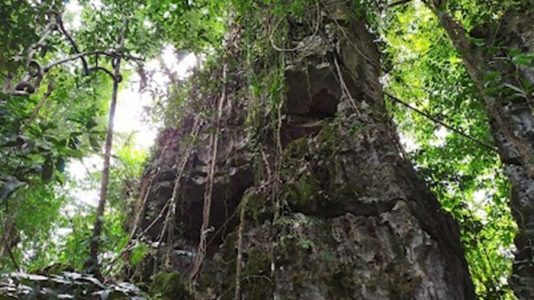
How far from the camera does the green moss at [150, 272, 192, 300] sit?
3611 millimetres

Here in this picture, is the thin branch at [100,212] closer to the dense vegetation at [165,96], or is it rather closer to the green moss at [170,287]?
the dense vegetation at [165,96]

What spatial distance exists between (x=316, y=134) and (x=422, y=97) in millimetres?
3007

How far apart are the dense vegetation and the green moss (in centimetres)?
25

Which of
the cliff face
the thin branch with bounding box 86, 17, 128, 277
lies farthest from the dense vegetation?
the cliff face

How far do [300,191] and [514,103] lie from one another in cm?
227

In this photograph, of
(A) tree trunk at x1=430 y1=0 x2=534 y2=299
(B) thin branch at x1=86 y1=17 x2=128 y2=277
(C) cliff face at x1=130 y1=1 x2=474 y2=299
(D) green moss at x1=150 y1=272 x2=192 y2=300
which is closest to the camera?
(B) thin branch at x1=86 y1=17 x2=128 y2=277

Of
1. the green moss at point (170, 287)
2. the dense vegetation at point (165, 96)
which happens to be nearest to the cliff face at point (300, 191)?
the green moss at point (170, 287)

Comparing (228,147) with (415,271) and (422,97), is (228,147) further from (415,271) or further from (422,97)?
(422,97)

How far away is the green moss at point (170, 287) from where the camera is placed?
3611mm

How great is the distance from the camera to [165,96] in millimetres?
5262

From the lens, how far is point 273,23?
4484 mm

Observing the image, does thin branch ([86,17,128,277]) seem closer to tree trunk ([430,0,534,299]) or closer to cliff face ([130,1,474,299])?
cliff face ([130,1,474,299])

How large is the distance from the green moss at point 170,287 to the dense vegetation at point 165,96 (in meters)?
0.25

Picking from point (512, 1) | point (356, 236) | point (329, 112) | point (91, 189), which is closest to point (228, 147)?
point (329, 112)
